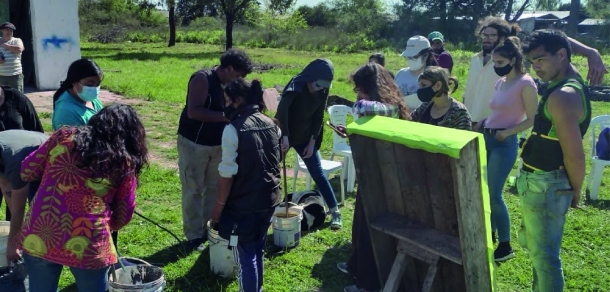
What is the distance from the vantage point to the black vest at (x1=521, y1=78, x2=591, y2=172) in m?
2.94

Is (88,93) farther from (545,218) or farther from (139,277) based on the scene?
(545,218)

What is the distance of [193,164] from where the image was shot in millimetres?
4457

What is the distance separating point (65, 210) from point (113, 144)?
0.36m

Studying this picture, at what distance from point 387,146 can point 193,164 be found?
197cm

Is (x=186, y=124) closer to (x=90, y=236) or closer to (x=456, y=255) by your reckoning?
(x=90, y=236)

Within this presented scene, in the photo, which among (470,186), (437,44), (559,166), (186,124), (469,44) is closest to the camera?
(470,186)

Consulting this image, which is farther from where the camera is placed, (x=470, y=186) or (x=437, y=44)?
(x=437, y=44)

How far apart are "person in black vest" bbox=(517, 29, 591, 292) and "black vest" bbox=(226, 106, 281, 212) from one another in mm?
1485

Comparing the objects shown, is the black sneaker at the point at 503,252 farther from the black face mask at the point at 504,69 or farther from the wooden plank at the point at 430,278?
the wooden plank at the point at 430,278

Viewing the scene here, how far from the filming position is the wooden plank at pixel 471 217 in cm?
243

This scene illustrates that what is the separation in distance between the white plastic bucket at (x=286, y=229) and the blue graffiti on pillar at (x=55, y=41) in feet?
34.2

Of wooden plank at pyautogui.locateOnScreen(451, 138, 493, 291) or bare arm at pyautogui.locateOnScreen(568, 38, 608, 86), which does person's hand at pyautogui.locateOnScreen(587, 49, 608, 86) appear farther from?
wooden plank at pyautogui.locateOnScreen(451, 138, 493, 291)

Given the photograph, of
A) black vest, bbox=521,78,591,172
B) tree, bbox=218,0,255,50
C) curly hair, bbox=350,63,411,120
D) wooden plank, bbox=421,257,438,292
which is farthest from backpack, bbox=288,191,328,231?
tree, bbox=218,0,255,50

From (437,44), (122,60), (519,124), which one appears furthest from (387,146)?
(122,60)
